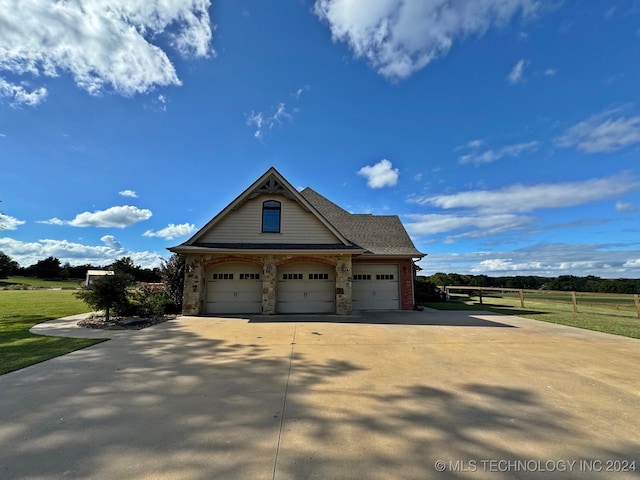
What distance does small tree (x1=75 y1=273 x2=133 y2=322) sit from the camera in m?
10.8

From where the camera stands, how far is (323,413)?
3.51m

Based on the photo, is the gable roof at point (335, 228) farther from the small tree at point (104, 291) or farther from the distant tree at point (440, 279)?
the distant tree at point (440, 279)

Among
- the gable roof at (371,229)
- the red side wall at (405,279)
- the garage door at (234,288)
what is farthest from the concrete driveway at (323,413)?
the gable roof at (371,229)

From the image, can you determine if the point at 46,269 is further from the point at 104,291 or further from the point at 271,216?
the point at 271,216

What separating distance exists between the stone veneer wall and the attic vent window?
63.3 inches

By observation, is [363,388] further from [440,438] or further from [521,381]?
[521,381]

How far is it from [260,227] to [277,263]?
213 cm

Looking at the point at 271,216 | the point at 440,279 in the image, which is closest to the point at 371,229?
the point at 271,216

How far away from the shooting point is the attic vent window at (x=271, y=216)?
46.4 ft

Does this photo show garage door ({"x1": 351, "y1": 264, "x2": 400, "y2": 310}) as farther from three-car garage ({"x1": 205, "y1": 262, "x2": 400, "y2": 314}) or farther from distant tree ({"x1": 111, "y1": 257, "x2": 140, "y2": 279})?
distant tree ({"x1": 111, "y1": 257, "x2": 140, "y2": 279})

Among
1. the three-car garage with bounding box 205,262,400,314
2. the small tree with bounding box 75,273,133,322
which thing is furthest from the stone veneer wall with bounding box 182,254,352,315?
the small tree with bounding box 75,273,133,322

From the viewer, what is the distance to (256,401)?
382cm

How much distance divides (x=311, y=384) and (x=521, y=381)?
11.0ft

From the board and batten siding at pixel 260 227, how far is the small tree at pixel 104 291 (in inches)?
149
